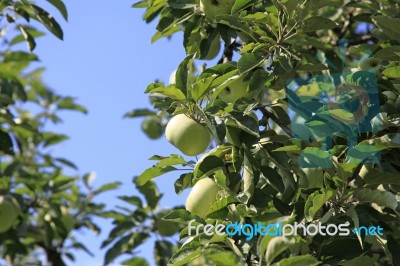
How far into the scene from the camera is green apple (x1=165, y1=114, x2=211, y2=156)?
203 centimetres

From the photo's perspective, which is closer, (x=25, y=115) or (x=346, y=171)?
(x=346, y=171)

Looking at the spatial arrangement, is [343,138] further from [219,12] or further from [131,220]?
[131,220]

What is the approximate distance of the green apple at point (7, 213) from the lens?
3849 millimetres

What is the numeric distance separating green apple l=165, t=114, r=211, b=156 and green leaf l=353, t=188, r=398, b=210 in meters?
0.45

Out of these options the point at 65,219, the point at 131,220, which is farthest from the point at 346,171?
the point at 65,219

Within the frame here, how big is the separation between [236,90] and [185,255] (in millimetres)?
627

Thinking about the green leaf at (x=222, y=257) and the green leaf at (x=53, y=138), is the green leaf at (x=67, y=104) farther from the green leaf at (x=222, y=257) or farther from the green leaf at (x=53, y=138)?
the green leaf at (x=222, y=257)

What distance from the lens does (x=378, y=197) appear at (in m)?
1.88

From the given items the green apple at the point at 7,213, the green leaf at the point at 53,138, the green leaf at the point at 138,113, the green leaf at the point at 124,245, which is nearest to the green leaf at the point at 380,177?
the green leaf at the point at 124,245

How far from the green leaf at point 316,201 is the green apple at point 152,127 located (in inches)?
108

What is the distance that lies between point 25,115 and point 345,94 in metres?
3.82

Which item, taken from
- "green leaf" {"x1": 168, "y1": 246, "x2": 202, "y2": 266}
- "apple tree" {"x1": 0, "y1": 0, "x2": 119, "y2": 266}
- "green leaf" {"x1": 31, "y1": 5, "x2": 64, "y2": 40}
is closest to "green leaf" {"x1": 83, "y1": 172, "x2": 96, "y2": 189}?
"apple tree" {"x1": 0, "y1": 0, "x2": 119, "y2": 266}

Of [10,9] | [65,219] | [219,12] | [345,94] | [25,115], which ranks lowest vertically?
[65,219]

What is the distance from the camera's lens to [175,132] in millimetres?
2043
